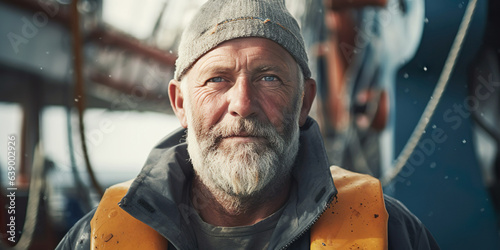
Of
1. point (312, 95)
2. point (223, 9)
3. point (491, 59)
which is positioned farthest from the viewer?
point (491, 59)

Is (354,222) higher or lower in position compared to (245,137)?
lower

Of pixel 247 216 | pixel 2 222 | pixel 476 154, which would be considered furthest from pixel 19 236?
pixel 476 154

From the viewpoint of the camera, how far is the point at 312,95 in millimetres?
1621

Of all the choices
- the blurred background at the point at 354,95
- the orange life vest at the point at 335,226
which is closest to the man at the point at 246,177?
the orange life vest at the point at 335,226

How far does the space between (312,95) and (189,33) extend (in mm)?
530

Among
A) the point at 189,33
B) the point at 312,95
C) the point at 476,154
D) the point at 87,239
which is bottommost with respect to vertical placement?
the point at 476,154

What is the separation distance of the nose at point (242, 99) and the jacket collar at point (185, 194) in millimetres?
316

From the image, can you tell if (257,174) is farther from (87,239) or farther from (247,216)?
(87,239)

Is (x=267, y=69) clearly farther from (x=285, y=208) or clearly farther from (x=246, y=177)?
(x=285, y=208)

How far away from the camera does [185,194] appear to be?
5.01ft

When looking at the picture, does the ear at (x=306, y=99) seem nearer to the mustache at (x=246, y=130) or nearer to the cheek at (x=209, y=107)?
the mustache at (x=246, y=130)

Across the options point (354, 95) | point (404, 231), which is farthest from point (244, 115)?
point (354, 95)

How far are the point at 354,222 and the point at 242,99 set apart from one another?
53 cm

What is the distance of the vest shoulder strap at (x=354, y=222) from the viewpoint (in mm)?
1259
